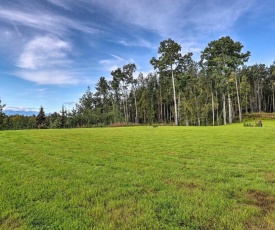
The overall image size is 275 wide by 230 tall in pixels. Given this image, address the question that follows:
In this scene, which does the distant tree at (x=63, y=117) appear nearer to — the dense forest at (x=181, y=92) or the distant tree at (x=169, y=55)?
the dense forest at (x=181, y=92)

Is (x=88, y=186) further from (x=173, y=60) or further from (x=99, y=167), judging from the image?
(x=173, y=60)

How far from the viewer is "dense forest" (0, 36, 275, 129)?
38156 mm

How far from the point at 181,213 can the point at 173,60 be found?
36.4m

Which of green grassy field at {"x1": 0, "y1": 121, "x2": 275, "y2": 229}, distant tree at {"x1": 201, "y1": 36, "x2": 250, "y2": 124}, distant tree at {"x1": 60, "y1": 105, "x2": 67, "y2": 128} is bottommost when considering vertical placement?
green grassy field at {"x1": 0, "y1": 121, "x2": 275, "y2": 229}

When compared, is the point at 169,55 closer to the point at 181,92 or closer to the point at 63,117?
the point at 181,92

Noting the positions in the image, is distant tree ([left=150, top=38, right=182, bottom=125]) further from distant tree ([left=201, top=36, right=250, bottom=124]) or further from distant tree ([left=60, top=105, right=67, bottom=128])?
distant tree ([left=60, top=105, right=67, bottom=128])

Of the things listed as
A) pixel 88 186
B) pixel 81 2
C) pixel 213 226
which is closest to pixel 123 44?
pixel 81 2

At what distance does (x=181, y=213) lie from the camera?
3.36 meters

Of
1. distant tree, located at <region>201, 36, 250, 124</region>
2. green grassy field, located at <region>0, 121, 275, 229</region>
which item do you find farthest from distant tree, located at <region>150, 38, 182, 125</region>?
green grassy field, located at <region>0, 121, 275, 229</region>

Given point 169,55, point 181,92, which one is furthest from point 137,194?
point 181,92

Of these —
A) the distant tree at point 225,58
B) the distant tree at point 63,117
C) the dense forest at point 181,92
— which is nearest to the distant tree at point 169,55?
the dense forest at point 181,92

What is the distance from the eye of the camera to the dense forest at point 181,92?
1502 inches

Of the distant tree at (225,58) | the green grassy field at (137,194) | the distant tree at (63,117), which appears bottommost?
the green grassy field at (137,194)

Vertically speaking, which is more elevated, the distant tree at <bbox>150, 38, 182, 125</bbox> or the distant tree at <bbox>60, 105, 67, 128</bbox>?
the distant tree at <bbox>150, 38, 182, 125</bbox>
